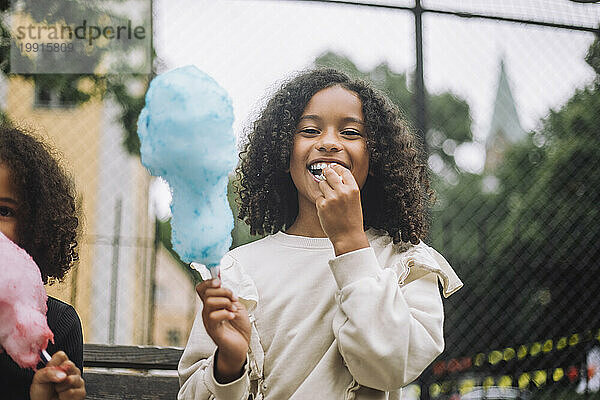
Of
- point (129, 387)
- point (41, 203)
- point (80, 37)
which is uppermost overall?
point (80, 37)

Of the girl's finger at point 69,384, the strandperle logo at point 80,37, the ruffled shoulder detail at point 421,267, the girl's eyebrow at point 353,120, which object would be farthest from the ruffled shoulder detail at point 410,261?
the strandperle logo at point 80,37

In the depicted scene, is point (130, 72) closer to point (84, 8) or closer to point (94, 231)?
point (84, 8)

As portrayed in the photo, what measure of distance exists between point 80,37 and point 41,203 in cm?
270

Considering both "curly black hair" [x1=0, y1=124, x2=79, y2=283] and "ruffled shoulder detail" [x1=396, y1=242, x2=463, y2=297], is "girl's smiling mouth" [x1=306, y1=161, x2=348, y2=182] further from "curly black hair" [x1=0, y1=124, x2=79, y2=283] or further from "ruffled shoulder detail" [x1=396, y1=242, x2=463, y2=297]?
"curly black hair" [x1=0, y1=124, x2=79, y2=283]

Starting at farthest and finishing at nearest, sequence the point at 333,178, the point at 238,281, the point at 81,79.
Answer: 1. the point at 81,79
2. the point at 238,281
3. the point at 333,178

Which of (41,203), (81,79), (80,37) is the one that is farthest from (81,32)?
(41,203)

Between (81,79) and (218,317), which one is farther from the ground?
(81,79)

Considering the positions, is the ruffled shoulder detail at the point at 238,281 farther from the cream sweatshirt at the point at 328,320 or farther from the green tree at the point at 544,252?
the green tree at the point at 544,252

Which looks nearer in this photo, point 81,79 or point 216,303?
point 216,303

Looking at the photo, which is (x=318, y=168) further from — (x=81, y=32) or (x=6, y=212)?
(x=81, y=32)

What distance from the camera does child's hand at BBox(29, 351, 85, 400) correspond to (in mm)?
1169

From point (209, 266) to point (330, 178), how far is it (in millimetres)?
309

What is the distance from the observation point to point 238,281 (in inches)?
58.1

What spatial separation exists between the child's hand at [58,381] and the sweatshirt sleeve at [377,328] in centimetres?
47
